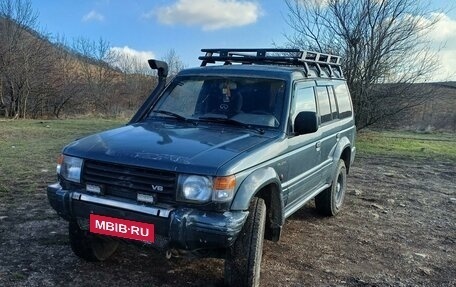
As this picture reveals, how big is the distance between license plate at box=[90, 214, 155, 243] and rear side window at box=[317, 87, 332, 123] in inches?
106

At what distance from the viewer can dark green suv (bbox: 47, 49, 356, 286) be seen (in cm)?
297

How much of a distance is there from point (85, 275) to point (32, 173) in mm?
4415

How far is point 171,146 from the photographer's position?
10.7 feet

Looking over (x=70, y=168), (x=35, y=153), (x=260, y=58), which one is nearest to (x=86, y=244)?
(x=70, y=168)

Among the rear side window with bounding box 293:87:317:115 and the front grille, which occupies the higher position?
the rear side window with bounding box 293:87:317:115

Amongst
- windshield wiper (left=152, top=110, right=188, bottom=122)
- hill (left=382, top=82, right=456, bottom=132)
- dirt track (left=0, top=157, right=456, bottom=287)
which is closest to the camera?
dirt track (left=0, top=157, right=456, bottom=287)

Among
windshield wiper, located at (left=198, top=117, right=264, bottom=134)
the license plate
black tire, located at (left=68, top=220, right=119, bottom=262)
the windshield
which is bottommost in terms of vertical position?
black tire, located at (left=68, top=220, right=119, bottom=262)

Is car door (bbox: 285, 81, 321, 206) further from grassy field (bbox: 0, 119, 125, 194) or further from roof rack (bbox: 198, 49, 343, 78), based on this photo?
grassy field (bbox: 0, 119, 125, 194)

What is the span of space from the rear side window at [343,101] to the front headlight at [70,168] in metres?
3.61

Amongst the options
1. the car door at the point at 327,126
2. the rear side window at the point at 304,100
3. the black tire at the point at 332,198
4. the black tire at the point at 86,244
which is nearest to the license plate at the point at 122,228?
the black tire at the point at 86,244

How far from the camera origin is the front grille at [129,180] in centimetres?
302

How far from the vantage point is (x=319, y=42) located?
709 inches

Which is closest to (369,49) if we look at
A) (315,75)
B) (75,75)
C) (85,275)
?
(315,75)

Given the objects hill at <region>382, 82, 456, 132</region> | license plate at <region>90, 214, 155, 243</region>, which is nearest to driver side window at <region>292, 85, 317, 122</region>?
license plate at <region>90, 214, 155, 243</region>
